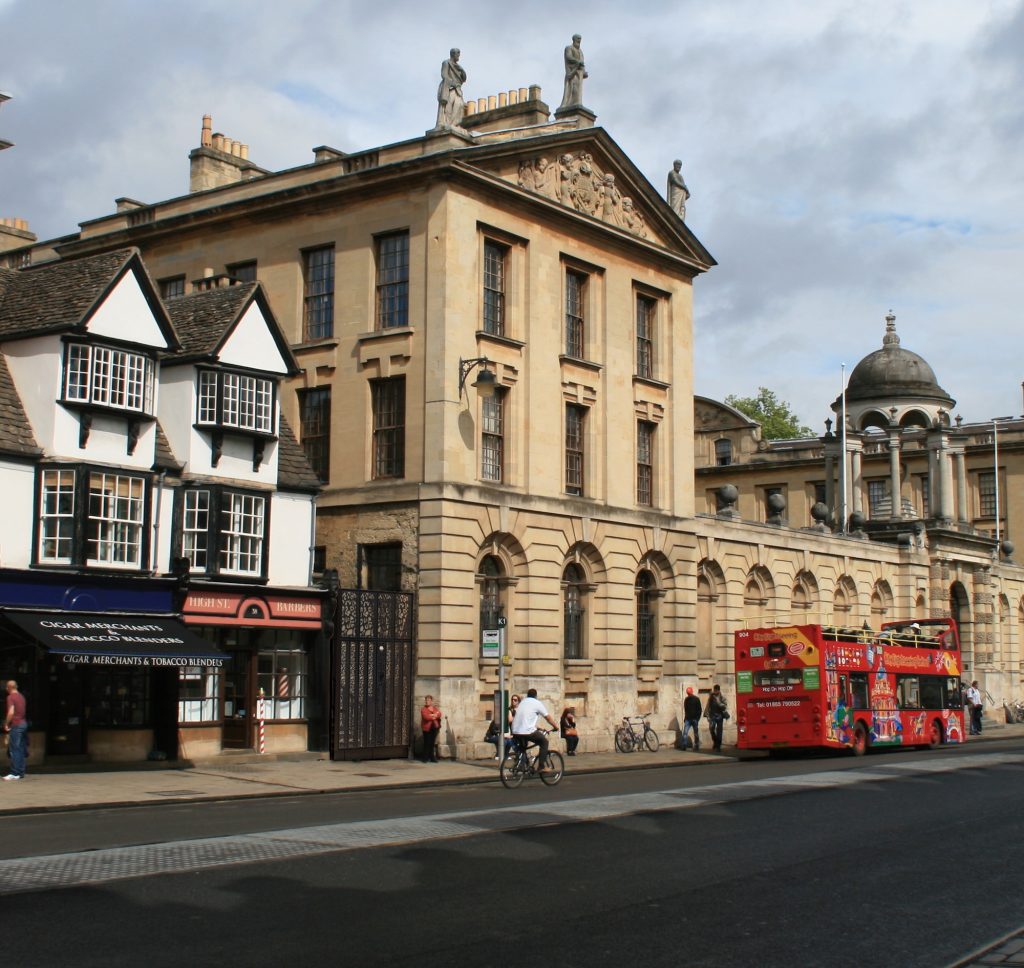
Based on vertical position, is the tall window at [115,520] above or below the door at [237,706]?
above

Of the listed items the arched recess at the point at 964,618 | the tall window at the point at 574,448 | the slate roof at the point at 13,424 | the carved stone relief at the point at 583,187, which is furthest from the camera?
the arched recess at the point at 964,618

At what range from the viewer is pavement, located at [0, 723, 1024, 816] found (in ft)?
74.6

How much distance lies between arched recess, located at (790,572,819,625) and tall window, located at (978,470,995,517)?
3209cm

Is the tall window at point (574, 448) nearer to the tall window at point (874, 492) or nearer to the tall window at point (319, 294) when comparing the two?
the tall window at point (319, 294)

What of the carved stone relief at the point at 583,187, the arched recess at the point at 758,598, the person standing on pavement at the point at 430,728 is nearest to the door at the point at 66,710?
the person standing on pavement at the point at 430,728

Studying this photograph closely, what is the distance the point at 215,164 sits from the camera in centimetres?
4291

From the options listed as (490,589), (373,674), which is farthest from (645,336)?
(373,674)

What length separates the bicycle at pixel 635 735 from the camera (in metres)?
38.8

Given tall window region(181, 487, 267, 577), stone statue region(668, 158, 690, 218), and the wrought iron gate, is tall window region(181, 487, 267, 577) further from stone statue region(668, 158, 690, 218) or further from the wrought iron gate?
stone statue region(668, 158, 690, 218)

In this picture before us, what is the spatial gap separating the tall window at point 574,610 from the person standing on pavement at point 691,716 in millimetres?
3418

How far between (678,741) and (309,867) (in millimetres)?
27730

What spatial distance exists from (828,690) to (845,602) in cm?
1838

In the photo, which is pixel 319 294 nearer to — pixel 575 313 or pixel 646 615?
pixel 575 313

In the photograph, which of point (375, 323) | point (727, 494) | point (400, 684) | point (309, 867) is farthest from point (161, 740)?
point (727, 494)
